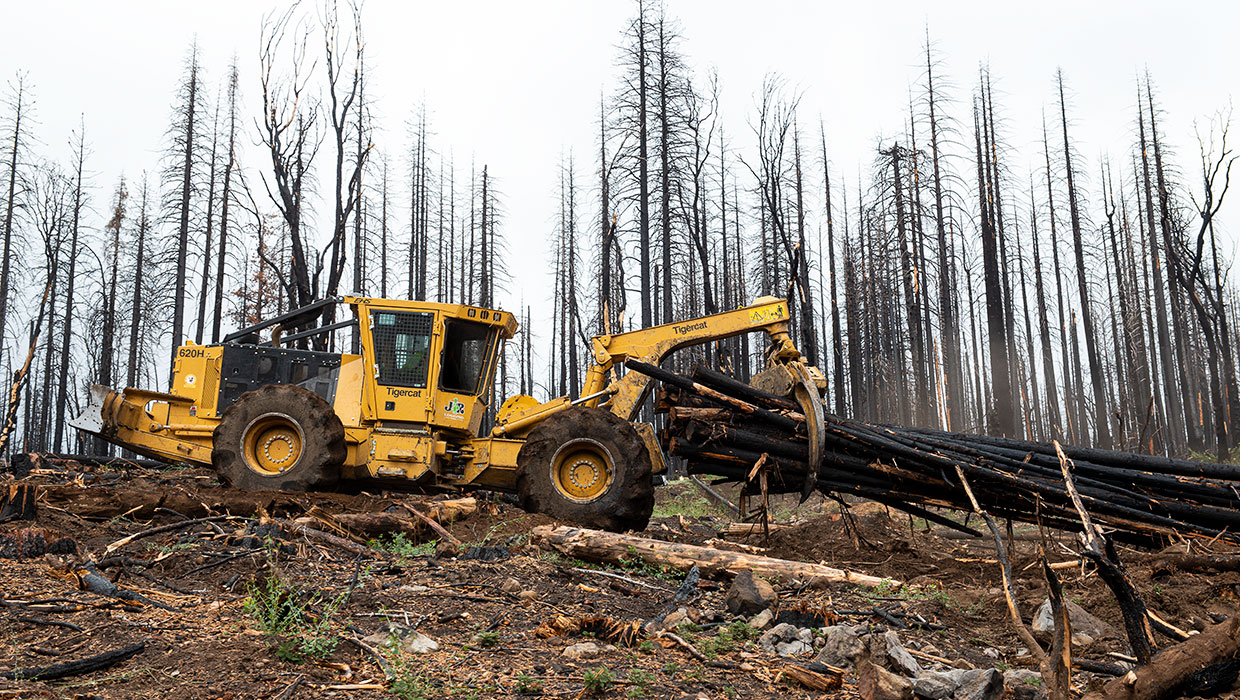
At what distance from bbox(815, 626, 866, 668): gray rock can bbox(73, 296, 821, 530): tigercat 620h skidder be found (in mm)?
3733

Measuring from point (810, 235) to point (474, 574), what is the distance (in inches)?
1092

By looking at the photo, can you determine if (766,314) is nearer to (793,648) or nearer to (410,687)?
(793,648)

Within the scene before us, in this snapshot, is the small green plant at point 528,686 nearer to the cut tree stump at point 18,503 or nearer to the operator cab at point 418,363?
the cut tree stump at point 18,503

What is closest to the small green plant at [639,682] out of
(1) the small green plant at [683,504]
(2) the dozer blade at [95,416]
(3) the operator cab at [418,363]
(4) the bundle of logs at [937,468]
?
(4) the bundle of logs at [937,468]

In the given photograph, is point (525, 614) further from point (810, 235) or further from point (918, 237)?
point (810, 235)

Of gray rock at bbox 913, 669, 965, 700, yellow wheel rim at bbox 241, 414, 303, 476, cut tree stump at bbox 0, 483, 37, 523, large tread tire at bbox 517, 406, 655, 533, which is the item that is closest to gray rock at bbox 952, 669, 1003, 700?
gray rock at bbox 913, 669, 965, 700

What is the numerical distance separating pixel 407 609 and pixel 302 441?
17.6ft

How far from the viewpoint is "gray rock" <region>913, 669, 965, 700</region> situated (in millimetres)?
3834

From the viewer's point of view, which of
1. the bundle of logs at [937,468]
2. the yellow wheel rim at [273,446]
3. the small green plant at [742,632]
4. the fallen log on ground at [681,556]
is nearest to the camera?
the small green plant at [742,632]

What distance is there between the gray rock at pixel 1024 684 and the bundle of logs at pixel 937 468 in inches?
93.8

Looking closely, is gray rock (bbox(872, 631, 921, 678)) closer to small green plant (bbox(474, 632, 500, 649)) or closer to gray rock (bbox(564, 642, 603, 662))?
gray rock (bbox(564, 642, 603, 662))

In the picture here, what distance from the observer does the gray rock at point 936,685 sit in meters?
3.83


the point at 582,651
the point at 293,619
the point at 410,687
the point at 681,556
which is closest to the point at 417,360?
the point at 681,556

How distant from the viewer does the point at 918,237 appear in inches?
1006
